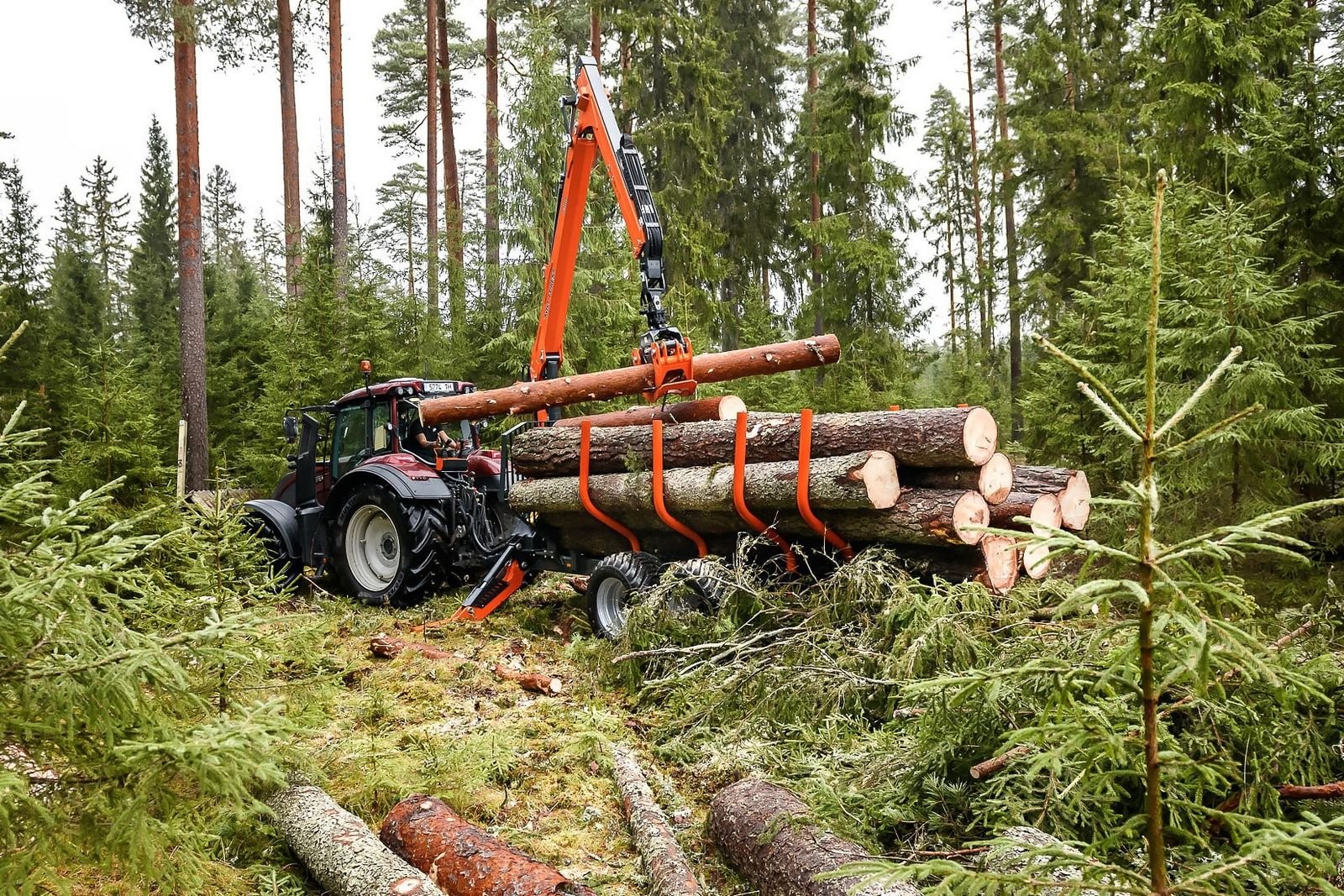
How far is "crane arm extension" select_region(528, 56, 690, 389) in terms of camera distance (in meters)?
7.04

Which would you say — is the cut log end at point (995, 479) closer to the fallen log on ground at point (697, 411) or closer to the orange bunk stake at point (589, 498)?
the fallen log on ground at point (697, 411)

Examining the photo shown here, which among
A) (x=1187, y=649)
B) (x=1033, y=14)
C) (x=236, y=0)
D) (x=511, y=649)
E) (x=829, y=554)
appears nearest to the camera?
(x=1187, y=649)

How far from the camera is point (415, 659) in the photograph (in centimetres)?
626

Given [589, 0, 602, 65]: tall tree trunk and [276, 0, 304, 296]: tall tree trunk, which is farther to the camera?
[276, 0, 304, 296]: tall tree trunk

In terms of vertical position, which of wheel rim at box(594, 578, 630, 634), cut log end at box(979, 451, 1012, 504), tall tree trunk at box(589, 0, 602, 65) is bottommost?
wheel rim at box(594, 578, 630, 634)

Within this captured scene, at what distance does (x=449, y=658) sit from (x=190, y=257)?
32.0ft

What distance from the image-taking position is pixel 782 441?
591cm

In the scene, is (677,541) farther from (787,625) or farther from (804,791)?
(804,791)

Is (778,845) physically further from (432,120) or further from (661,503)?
(432,120)

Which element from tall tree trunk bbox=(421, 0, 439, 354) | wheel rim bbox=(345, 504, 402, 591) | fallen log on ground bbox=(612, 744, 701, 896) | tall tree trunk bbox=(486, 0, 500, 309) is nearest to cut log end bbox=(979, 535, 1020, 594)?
fallen log on ground bbox=(612, 744, 701, 896)

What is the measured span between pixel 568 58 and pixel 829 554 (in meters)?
18.2

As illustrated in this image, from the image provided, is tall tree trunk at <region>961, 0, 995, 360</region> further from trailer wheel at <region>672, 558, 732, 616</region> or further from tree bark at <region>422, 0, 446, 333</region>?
trailer wheel at <region>672, 558, 732, 616</region>

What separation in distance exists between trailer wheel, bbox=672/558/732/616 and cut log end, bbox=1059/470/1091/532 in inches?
94.0

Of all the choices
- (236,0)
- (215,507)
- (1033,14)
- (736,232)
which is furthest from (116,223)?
(215,507)
